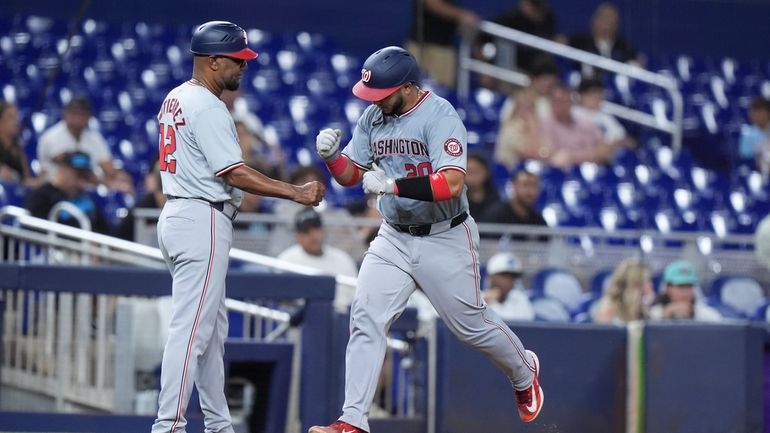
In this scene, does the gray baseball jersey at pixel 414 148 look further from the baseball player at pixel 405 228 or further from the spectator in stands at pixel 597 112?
the spectator in stands at pixel 597 112

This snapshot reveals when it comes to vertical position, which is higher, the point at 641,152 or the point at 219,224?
the point at 641,152

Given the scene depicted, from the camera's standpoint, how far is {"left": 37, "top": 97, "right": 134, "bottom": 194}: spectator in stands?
9.10 m

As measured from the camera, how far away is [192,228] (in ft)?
15.5

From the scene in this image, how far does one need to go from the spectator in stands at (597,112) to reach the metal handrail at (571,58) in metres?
0.23

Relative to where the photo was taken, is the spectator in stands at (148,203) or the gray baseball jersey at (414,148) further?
the spectator in stands at (148,203)

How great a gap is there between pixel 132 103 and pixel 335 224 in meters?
3.14

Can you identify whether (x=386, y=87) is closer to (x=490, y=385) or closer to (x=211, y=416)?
(x=211, y=416)

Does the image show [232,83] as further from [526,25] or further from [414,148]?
[526,25]

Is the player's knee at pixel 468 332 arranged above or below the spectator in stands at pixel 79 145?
below

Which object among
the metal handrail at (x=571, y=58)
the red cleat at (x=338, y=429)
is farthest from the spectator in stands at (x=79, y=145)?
the red cleat at (x=338, y=429)

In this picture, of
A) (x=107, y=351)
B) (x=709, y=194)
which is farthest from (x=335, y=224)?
(x=709, y=194)

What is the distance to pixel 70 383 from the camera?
22.0 feet

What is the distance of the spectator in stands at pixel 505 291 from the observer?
7777 millimetres

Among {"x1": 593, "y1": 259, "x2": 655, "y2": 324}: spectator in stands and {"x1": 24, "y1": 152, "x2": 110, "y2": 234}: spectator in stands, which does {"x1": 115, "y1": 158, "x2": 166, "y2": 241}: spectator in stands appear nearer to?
{"x1": 24, "y1": 152, "x2": 110, "y2": 234}: spectator in stands
